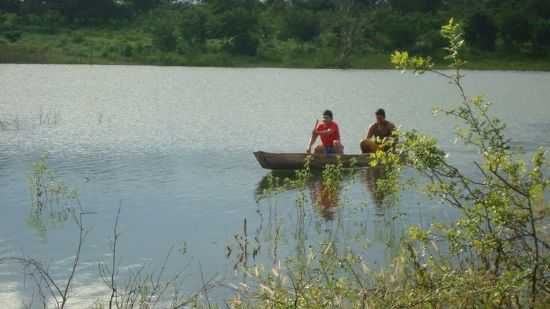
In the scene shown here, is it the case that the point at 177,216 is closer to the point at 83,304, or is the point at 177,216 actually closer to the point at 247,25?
the point at 83,304

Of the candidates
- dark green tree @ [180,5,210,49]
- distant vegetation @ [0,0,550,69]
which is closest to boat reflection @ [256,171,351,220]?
distant vegetation @ [0,0,550,69]

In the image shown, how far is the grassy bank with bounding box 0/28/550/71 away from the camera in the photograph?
59.2 m

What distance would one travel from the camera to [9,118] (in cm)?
2695

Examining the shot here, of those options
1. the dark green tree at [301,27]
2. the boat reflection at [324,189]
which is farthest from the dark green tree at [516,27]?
the boat reflection at [324,189]

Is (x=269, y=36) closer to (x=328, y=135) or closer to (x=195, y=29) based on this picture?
(x=195, y=29)

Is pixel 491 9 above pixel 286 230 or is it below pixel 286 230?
above

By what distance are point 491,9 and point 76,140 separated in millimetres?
50097

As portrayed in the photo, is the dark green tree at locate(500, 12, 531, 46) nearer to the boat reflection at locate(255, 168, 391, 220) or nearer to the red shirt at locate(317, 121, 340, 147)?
the boat reflection at locate(255, 168, 391, 220)

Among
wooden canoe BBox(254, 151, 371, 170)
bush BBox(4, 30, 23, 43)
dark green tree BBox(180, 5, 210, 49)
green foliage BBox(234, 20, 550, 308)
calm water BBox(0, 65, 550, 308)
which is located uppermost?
dark green tree BBox(180, 5, 210, 49)

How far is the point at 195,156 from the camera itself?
19438 mm

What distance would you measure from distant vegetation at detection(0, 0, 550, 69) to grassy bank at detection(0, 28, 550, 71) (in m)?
0.07

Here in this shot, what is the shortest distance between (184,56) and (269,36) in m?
7.21

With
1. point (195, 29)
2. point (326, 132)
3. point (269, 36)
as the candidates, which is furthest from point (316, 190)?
point (269, 36)

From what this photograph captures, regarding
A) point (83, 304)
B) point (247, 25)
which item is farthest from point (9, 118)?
point (247, 25)
